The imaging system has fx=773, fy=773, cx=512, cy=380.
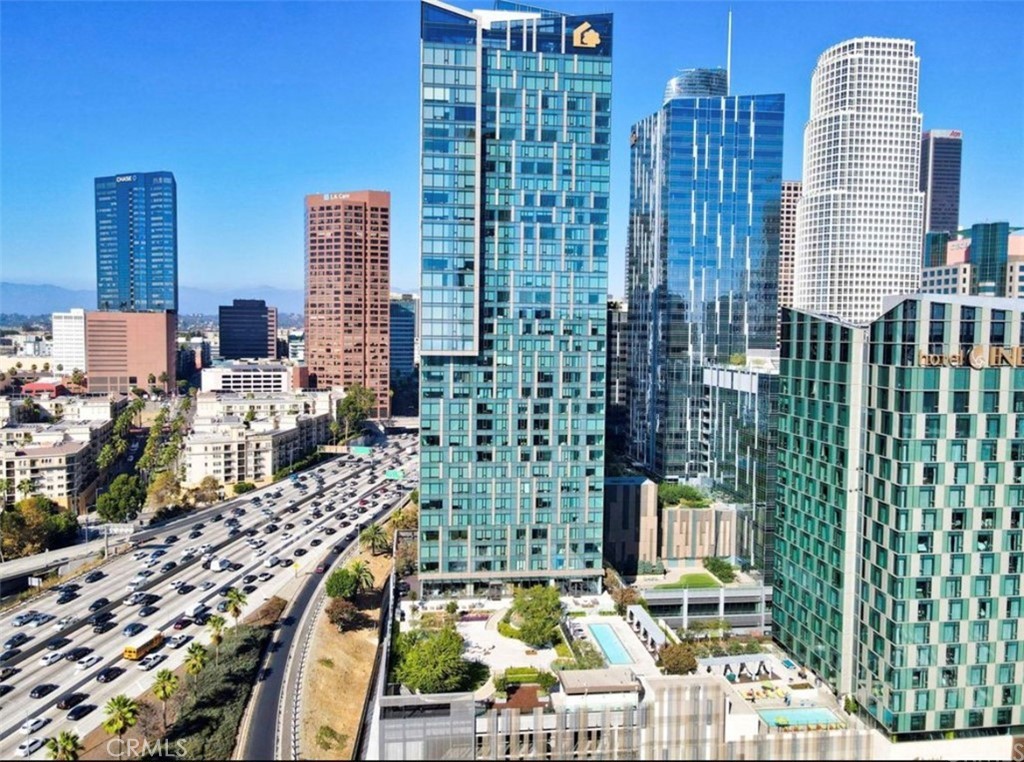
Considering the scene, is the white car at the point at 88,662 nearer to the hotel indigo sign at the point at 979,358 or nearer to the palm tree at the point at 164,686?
the palm tree at the point at 164,686

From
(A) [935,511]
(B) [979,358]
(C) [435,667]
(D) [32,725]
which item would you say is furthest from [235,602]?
(B) [979,358]

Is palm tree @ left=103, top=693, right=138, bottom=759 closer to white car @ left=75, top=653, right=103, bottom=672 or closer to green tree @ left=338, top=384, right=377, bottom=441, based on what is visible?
white car @ left=75, top=653, right=103, bottom=672

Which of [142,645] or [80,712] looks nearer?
[80,712]

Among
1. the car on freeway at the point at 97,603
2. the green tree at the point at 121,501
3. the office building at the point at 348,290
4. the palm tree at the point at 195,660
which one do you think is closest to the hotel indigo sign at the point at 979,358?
the palm tree at the point at 195,660

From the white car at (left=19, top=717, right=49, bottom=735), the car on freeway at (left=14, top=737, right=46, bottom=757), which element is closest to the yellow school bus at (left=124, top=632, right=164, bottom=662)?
the white car at (left=19, top=717, right=49, bottom=735)

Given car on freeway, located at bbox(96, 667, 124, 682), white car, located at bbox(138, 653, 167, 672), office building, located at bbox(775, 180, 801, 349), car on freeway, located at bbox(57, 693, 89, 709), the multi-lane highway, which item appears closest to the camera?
car on freeway, located at bbox(57, 693, 89, 709)

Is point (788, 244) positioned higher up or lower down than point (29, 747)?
higher up

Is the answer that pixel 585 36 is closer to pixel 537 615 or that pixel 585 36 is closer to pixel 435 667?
pixel 537 615
